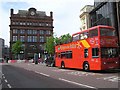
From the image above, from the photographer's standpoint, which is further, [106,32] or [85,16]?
[85,16]

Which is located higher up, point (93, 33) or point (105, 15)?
point (105, 15)

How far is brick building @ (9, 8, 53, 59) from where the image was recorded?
12412cm

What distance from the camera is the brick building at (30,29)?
407ft

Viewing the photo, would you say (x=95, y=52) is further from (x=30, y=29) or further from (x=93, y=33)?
(x=30, y=29)

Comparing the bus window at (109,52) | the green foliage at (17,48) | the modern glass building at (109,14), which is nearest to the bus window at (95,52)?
the bus window at (109,52)

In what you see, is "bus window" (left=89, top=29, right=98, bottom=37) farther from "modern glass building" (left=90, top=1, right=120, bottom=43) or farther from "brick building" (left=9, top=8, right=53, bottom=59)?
"brick building" (left=9, top=8, right=53, bottom=59)

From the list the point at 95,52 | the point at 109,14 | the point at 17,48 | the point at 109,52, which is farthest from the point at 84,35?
the point at 17,48

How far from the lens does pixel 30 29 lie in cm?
12744

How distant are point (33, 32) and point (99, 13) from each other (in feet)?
243

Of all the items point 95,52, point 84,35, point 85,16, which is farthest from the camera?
point 85,16

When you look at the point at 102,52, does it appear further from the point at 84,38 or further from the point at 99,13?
the point at 99,13

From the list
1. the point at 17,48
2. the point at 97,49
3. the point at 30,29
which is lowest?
the point at 97,49

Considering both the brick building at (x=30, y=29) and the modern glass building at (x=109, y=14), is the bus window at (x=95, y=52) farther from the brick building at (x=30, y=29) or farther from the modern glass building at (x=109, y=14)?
the brick building at (x=30, y=29)

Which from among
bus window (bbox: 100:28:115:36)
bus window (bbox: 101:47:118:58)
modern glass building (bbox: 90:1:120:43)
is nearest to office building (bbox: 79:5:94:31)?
modern glass building (bbox: 90:1:120:43)
